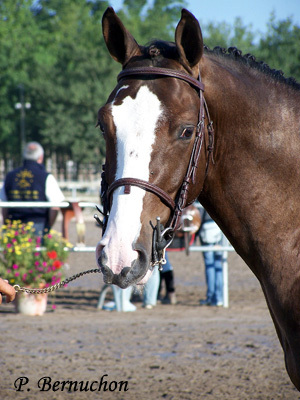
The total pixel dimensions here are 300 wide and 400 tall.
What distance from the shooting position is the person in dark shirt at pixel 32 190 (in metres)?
8.71

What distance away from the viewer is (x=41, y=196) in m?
8.76

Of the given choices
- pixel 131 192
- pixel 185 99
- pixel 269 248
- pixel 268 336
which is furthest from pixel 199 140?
pixel 268 336

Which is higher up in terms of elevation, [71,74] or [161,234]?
[71,74]

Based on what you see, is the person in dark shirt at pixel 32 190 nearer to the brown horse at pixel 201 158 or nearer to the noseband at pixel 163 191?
the brown horse at pixel 201 158

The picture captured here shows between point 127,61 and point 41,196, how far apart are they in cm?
626

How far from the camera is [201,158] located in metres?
2.61

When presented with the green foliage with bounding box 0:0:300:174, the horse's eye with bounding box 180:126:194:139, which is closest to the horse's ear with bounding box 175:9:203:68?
the horse's eye with bounding box 180:126:194:139

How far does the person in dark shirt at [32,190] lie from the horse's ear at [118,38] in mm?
6094

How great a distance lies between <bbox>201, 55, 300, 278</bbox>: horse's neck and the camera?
2.73 m

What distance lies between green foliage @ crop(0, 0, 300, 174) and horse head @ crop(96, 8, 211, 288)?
140ft

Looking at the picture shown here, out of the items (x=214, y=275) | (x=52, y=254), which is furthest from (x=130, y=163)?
(x=214, y=275)

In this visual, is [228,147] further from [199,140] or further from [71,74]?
[71,74]

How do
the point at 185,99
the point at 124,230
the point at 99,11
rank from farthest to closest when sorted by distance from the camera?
1. the point at 99,11
2. the point at 185,99
3. the point at 124,230

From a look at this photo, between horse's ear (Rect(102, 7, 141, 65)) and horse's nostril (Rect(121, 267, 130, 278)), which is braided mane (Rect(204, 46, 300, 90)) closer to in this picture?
horse's ear (Rect(102, 7, 141, 65))
